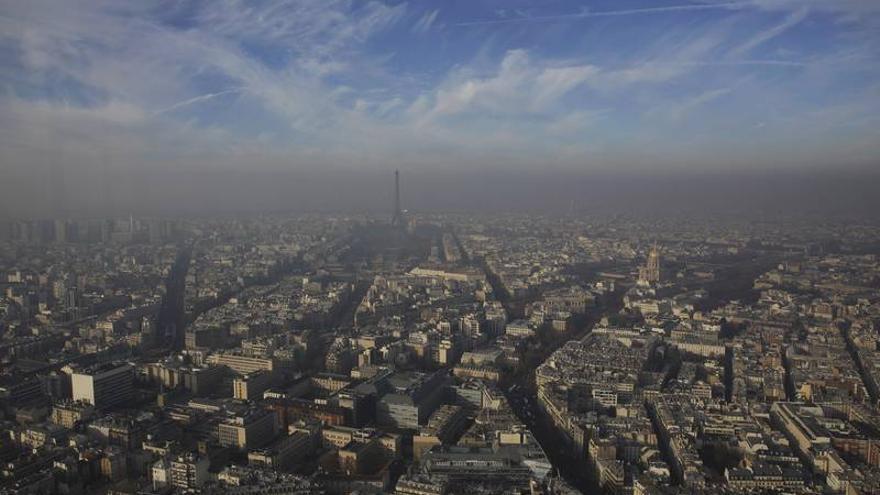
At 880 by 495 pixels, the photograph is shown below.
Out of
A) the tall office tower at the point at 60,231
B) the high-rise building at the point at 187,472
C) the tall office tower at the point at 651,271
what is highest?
the tall office tower at the point at 60,231

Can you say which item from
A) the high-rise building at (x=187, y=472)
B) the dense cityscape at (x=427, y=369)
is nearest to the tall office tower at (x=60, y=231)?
the dense cityscape at (x=427, y=369)

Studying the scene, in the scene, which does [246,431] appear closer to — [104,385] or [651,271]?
[104,385]

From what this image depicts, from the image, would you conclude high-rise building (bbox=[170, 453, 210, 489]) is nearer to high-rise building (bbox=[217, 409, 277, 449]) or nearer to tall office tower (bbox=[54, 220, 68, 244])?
high-rise building (bbox=[217, 409, 277, 449])

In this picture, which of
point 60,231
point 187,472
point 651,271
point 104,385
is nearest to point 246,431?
point 187,472

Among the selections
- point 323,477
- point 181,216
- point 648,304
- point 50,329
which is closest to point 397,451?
point 323,477

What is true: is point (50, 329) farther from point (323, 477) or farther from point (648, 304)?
point (648, 304)

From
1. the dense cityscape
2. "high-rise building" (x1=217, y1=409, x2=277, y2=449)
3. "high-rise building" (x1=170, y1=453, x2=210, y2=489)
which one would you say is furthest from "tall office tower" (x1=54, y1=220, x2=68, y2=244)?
"high-rise building" (x1=170, y1=453, x2=210, y2=489)

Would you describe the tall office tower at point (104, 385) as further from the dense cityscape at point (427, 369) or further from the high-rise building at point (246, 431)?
the high-rise building at point (246, 431)
